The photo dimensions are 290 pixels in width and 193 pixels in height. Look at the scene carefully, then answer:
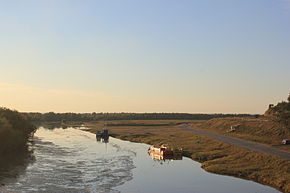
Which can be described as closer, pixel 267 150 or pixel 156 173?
pixel 156 173

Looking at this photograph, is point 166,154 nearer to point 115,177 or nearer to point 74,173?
point 115,177

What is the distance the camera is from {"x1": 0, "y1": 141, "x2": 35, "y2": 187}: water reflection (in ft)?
169

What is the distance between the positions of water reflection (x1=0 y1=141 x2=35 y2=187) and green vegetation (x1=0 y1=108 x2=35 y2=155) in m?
1.35

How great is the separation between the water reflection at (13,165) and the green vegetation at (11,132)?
1355 mm

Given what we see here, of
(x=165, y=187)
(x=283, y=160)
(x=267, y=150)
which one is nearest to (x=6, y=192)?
(x=165, y=187)

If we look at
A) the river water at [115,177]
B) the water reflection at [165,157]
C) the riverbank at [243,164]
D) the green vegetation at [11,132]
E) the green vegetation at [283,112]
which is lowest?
the river water at [115,177]

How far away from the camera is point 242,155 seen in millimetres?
64250

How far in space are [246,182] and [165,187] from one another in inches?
390

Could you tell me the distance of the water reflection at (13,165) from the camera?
5145cm

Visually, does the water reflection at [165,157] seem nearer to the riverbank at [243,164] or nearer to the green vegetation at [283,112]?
the riverbank at [243,164]

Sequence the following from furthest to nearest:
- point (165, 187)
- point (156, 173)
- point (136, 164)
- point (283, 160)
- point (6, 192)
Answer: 1. point (136, 164)
2. point (156, 173)
3. point (283, 160)
4. point (165, 187)
5. point (6, 192)

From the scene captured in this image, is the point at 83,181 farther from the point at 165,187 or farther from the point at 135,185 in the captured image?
the point at 165,187

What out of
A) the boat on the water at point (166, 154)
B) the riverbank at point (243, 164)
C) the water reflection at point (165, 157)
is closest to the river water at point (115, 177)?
the riverbank at point (243, 164)

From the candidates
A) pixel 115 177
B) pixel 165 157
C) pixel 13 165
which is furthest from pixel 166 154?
pixel 13 165
